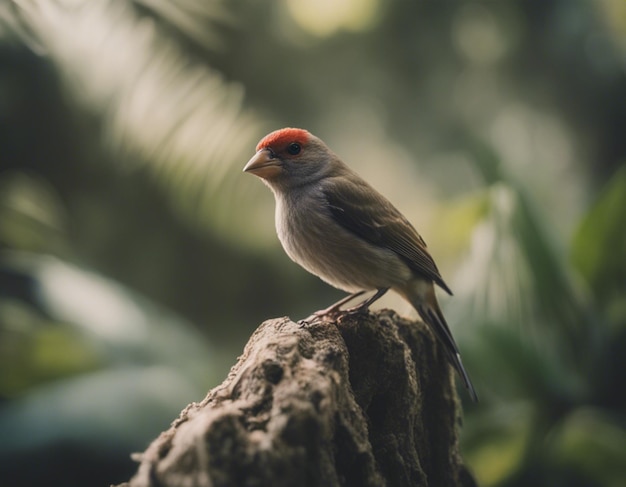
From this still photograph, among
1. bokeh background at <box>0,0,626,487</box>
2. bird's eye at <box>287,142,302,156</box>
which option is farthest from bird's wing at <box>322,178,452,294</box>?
bokeh background at <box>0,0,626,487</box>

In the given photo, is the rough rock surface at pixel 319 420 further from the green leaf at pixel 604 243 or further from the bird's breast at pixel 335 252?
the green leaf at pixel 604 243

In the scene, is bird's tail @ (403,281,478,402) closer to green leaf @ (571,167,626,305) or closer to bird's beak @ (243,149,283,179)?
bird's beak @ (243,149,283,179)

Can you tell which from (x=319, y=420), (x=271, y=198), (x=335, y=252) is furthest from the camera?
A: (x=271, y=198)

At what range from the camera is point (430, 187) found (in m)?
9.06

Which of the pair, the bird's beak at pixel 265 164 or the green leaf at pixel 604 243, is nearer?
the bird's beak at pixel 265 164

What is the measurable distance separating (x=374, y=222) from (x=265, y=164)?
0.66m

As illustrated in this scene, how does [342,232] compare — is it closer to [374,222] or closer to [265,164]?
[374,222]

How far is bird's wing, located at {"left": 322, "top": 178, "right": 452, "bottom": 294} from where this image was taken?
11.4 feet

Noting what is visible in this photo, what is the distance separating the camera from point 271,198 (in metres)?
6.91

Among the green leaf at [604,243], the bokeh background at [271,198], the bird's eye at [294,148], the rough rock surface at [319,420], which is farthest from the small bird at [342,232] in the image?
the green leaf at [604,243]

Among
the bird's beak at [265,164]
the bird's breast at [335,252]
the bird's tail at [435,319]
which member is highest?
the bird's beak at [265,164]

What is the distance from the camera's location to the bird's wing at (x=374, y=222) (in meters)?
3.48

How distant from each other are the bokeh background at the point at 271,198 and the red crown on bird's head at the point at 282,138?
3.06 ft

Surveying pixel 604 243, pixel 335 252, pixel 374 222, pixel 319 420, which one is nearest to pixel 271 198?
pixel 604 243
